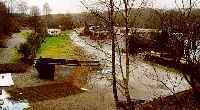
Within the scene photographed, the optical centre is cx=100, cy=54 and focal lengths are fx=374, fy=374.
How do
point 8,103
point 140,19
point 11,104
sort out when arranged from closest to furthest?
1. point 140,19
2. point 11,104
3. point 8,103

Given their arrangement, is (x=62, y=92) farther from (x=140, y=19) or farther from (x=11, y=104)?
(x=140, y=19)

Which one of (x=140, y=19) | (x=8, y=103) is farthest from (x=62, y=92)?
(x=140, y=19)

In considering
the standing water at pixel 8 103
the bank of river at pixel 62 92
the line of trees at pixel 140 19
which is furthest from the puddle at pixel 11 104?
the line of trees at pixel 140 19

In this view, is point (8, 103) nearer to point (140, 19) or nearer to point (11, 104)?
point (11, 104)

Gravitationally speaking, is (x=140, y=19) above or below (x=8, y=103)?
above

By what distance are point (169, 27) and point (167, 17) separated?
53cm

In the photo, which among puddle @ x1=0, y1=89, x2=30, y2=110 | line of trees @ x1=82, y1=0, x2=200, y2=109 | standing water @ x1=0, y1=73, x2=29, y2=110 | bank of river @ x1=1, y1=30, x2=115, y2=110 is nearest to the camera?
line of trees @ x1=82, y1=0, x2=200, y2=109

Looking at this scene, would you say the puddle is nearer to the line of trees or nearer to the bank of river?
the bank of river

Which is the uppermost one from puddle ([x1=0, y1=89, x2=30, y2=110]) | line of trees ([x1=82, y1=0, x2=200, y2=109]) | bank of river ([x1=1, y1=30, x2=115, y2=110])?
line of trees ([x1=82, y1=0, x2=200, y2=109])

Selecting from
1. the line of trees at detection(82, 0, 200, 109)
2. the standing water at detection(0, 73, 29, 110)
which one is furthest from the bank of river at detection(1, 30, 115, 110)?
the line of trees at detection(82, 0, 200, 109)

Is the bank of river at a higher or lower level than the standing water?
higher

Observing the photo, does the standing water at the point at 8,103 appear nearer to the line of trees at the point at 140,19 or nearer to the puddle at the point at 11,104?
the puddle at the point at 11,104

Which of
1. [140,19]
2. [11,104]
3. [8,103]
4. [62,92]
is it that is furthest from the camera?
[62,92]

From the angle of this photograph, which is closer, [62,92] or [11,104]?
[11,104]
